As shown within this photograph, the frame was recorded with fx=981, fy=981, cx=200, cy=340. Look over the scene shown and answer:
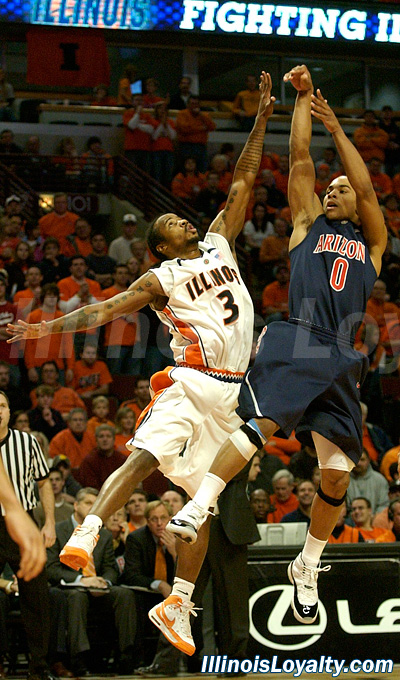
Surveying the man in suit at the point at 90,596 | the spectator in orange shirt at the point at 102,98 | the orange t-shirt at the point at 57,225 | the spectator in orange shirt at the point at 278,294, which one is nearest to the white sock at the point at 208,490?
the man in suit at the point at 90,596

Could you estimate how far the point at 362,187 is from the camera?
5.71 meters

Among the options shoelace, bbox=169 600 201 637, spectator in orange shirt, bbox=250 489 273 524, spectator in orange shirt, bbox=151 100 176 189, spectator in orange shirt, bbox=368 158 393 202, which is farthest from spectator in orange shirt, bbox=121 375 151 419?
spectator in orange shirt, bbox=368 158 393 202

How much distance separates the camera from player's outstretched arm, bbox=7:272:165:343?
18.5ft

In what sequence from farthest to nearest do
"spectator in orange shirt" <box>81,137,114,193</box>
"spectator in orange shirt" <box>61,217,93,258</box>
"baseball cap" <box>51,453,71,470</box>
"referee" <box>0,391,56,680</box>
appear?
"spectator in orange shirt" <box>81,137,114,193</box>, "spectator in orange shirt" <box>61,217,93,258</box>, "baseball cap" <box>51,453,71,470</box>, "referee" <box>0,391,56,680</box>

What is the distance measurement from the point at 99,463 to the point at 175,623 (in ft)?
13.2

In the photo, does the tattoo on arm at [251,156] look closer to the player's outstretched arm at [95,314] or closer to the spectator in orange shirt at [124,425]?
the player's outstretched arm at [95,314]

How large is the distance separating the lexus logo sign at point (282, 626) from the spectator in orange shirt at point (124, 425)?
2.68 meters

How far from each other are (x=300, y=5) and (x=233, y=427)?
1244 centimetres

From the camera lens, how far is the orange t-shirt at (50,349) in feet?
36.5

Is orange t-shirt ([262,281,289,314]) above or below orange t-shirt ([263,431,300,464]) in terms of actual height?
above

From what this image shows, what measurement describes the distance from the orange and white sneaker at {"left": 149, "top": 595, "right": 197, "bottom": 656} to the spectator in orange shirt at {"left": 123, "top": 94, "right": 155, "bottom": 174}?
11038mm

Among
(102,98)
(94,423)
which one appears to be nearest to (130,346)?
(94,423)

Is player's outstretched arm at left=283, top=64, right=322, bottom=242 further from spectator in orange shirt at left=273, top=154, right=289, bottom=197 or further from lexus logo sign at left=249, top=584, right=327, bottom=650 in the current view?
spectator in orange shirt at left=273, top=154, right=289, bottom=197

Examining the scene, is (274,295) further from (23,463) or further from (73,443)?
(23,463)
